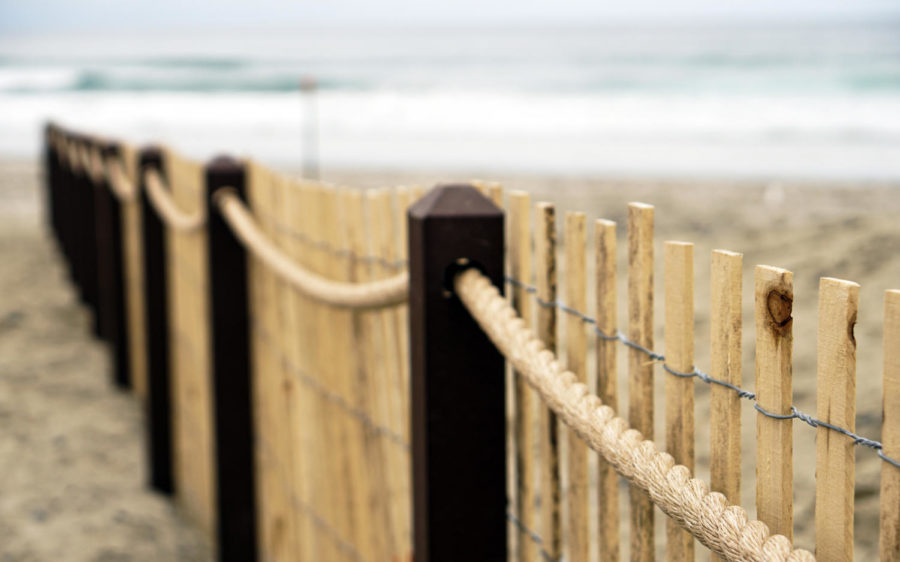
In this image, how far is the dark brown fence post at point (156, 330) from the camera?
4.32 metres

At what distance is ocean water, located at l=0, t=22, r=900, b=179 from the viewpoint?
17750 millimetres

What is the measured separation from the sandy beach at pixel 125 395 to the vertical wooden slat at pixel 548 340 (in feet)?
6.38

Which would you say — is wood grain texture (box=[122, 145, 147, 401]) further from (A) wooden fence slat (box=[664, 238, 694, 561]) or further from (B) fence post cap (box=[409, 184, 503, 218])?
(A) wooden fence slat (box=[664, 238, 694, 561])

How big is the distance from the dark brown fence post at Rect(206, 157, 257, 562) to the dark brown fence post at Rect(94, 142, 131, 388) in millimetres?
2337

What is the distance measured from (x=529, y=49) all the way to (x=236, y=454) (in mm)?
42889

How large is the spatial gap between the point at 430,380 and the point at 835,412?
81 centimetres

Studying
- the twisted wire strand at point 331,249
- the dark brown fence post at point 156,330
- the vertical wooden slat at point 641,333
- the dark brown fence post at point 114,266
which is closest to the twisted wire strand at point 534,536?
the vertical wooden slat at point 641,333

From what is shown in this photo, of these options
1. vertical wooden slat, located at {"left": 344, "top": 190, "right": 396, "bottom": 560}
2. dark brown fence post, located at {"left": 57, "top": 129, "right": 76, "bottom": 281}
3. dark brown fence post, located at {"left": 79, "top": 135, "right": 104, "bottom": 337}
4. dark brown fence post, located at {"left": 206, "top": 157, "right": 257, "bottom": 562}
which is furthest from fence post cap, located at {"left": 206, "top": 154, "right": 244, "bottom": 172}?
dark brown fence post, located at {"left": 57, "top": 129, "right": 76, "bottom": 281}

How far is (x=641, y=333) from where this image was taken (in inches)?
52.4

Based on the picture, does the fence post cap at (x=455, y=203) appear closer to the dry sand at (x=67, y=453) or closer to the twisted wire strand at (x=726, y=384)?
the twisted wire strand at (x=726, y=384)

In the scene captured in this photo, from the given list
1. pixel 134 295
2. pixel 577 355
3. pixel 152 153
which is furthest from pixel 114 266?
pixel 577 355

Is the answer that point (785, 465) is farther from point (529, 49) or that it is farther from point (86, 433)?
point (529, 49)

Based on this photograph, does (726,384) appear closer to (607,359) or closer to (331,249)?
(607,359)

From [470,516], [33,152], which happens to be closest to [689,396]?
[470,516]
